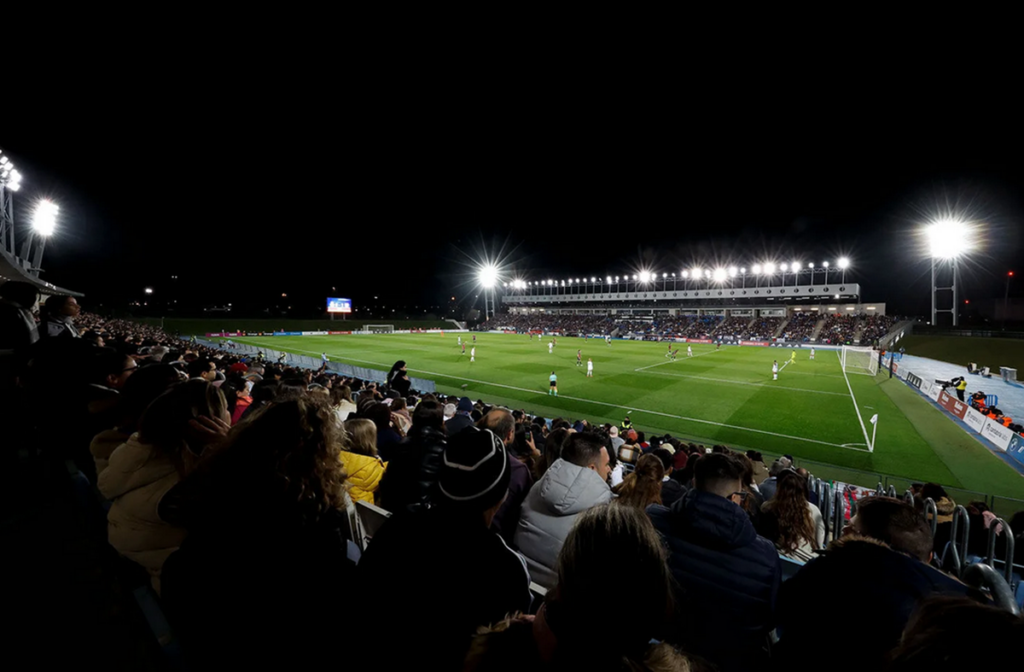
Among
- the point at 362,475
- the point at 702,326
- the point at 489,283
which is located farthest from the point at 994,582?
the point at 489,283

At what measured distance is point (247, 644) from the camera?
1.61m

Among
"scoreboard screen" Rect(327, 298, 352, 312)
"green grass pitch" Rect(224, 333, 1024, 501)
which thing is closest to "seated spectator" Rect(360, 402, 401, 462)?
"green grass pitch" Rect(224, 333, 1024, 501)

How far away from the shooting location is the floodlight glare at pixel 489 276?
109 m

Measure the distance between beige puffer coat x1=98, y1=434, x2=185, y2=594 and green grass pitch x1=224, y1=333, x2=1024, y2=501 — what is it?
14.7 meters

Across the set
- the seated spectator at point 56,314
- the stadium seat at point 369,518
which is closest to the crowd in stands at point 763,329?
the stadium seat at point 369,518

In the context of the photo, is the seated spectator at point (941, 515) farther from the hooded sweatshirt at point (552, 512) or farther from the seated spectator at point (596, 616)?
the seated spectator at point (596, 616)

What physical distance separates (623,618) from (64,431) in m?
5.48

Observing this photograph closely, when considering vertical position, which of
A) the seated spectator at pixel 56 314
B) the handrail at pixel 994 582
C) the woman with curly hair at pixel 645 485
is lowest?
the woman with curly hair at pixel 645 485

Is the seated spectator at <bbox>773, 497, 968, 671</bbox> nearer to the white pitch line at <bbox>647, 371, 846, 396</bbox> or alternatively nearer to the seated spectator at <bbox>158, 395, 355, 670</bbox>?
the seated spectator at <bbox>158, 395, 355, 670</bbox>

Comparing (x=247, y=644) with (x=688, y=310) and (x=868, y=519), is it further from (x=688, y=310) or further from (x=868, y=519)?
(x=688, y=310)

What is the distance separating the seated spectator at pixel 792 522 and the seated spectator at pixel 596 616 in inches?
151

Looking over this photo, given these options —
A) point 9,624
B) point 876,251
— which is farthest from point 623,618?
point 876,251

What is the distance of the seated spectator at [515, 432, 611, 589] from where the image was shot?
3047 millimetres

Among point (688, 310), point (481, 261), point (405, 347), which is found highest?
point (481, 261)
